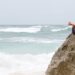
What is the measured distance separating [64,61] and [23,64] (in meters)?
6.25

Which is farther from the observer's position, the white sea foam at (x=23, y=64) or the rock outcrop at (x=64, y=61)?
the white sea foam at (x=23, y=64)

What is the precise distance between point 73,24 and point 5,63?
249 inches

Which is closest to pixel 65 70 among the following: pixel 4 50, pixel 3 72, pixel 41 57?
pixel 3 72

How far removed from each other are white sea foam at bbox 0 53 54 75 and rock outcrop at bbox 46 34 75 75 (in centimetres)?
445

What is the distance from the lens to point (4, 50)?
11.3m

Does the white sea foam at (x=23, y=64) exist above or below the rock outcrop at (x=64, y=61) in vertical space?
below

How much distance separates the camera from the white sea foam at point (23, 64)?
8.09 meters

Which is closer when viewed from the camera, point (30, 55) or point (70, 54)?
point (70, 54)

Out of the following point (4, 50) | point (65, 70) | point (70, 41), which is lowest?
point (4, 50)

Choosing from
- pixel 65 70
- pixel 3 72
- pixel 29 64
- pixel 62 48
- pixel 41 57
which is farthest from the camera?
pixel 41 57

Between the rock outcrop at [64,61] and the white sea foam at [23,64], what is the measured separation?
4446 mm

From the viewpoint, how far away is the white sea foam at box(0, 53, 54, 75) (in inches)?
319

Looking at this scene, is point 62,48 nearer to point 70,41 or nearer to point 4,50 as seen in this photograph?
point 70,41

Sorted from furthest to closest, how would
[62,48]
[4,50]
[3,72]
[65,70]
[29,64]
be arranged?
[4,50] < [29,64] < [3,72] < [62,48] < [65,70]
